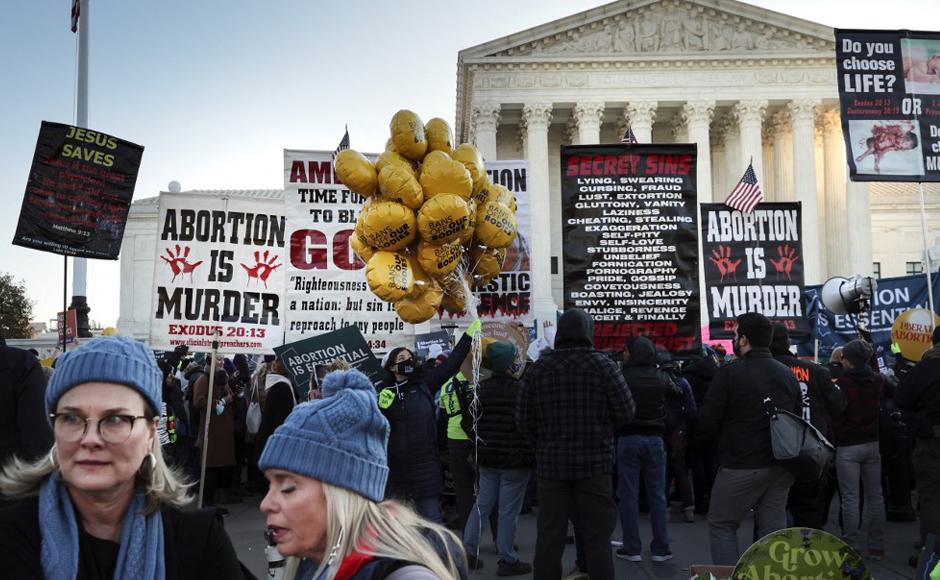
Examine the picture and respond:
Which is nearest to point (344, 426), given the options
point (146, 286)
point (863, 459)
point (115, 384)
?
point (115, 384)

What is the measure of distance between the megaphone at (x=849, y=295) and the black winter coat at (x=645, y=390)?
14.2 ft

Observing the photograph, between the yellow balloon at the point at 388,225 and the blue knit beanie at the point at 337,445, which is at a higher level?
the yellow balloon at the point at 388,225

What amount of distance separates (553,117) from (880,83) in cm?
3616

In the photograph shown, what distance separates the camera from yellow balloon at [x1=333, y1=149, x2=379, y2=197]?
21.7 feet

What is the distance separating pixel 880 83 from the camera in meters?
7.91

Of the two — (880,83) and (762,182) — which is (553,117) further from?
(880,83)

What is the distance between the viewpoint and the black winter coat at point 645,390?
21.7ft

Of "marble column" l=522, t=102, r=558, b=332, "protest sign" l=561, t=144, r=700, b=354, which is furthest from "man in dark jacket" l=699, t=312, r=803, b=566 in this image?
"marble column" l=522, t=102, r=558, b=332

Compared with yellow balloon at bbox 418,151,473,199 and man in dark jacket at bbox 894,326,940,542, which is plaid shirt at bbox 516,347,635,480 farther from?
man in dark jacket at bbox 894,326,940,542

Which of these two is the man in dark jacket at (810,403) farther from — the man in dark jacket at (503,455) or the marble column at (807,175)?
the marble column at (807,175)

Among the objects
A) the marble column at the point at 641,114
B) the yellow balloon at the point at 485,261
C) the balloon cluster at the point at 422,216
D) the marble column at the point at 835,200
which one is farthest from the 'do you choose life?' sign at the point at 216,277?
the marble column at the point at 835,200

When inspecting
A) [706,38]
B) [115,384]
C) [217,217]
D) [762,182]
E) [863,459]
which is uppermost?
[706,38]

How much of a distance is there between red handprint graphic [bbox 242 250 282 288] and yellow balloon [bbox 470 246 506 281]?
2.28 metres

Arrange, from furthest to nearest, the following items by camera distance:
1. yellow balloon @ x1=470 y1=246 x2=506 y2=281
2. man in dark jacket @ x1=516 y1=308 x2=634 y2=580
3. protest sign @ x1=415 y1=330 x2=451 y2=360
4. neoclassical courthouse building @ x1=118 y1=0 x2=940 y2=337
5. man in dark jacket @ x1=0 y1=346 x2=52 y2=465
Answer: neoclassical courthouse building @ x1=118 y1=0 x2=940 y2=337 → protest sign @ x1=415 y1=330 x2=451 y2=360 → yellow balloon @ x1=470 y1=246 x2=506 y2=281 → man in dark jacket @ x1=516 y1=308 x2=634 y2=580 → man in dark jacket @ x1=0 y1=346 x2=52 y2=465
